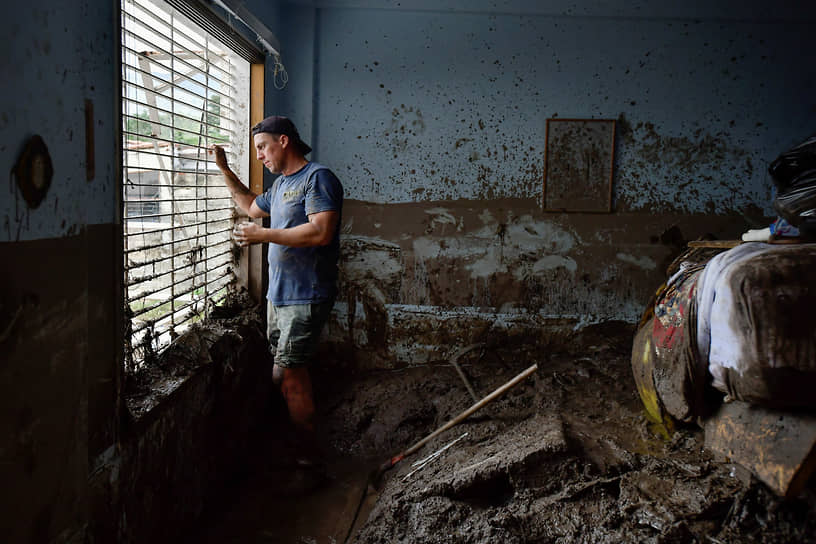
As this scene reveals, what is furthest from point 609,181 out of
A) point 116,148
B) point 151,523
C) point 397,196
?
point 151,523

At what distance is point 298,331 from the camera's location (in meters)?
2.83

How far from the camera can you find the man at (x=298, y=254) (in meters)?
2.71

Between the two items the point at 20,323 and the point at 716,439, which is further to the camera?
the point at 716,439

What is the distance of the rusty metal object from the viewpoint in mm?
1745

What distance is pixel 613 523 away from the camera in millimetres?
2014

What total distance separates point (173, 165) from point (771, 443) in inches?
107

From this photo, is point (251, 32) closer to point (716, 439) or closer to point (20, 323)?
point (20, 323)

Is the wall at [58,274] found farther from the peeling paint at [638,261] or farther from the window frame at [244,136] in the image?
the peeling paint at [638,261]

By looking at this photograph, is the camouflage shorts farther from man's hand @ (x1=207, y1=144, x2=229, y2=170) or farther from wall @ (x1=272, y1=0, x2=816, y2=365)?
wall @ (x1=272, y1=0, x2=816, y2=365)

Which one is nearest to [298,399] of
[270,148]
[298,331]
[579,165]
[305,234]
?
[298,331]

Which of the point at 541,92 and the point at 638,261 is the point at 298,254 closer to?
the point at 541,92

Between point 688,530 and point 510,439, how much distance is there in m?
0.89

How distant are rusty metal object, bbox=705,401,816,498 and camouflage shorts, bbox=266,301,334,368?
193cm

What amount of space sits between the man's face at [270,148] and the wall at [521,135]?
1.00 meters
